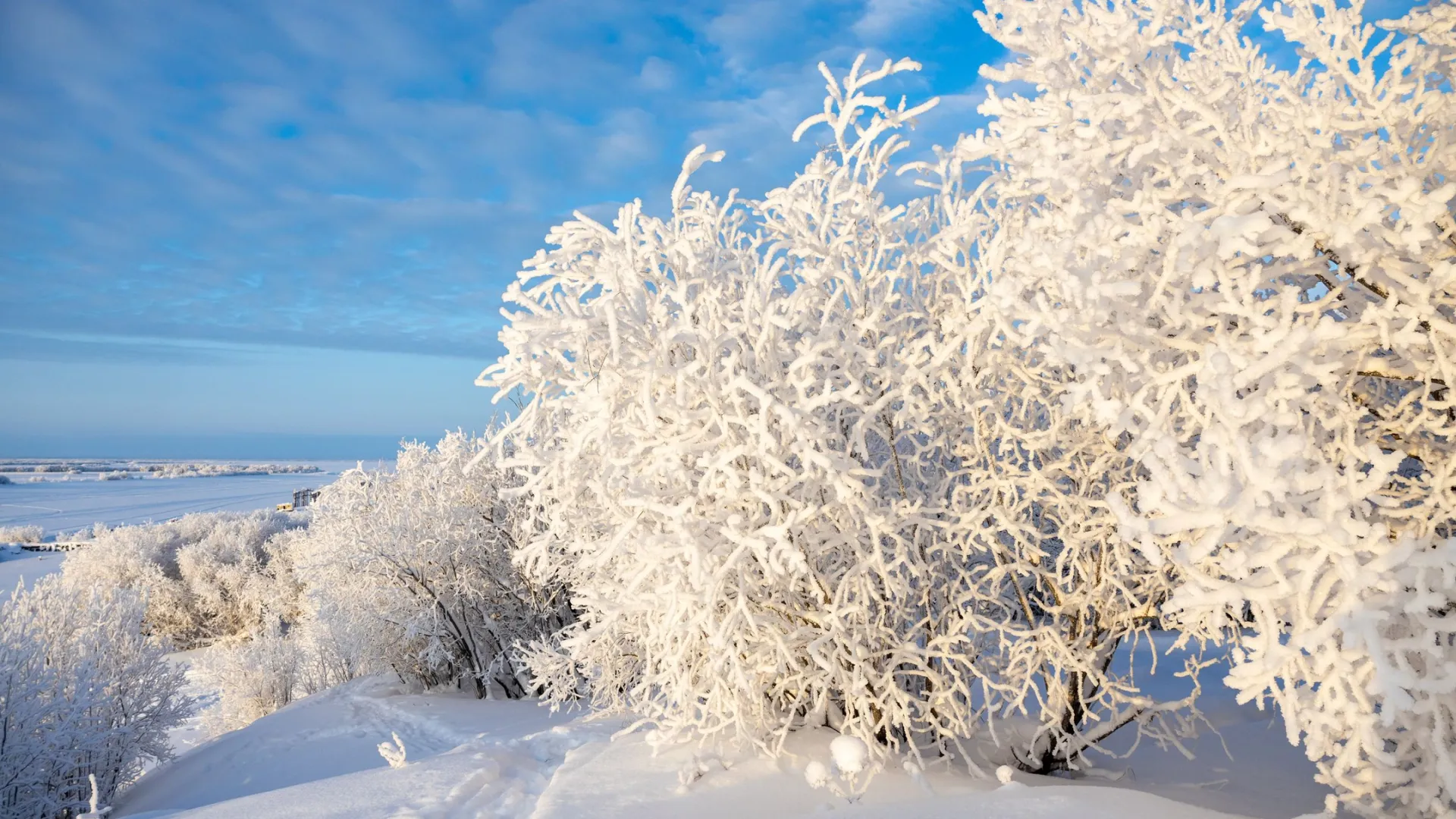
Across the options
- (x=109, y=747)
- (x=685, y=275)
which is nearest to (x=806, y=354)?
(x=685, y=275)

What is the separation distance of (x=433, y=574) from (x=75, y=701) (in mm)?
5393

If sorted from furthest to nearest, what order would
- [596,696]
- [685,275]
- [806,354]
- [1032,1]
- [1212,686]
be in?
[1212,686] → [596,696] → [685,275] → [1032,1] → [806,354]

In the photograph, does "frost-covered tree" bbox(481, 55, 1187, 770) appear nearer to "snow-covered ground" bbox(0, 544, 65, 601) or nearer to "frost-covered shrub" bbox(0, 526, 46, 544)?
"snow-covered ground" bbox(0, 544, 65, 601)

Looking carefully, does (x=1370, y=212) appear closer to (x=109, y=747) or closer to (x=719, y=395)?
(x=719, y=395)

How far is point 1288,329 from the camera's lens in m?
2.72

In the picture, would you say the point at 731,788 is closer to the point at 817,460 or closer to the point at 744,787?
the point at 744,787

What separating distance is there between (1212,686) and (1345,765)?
695 cm

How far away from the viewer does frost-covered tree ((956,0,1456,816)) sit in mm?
2553

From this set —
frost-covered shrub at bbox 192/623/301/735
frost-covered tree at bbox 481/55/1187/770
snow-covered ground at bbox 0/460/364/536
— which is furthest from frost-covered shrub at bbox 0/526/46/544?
frost-covered tree at bbox 481/55/1187/770

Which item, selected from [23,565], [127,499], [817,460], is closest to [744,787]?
[817,460]

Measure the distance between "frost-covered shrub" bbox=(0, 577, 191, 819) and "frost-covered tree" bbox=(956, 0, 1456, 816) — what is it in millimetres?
12767

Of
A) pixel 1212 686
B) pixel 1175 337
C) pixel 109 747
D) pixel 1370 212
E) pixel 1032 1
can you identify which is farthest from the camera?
pixel 109 747

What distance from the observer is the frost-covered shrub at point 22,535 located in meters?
42.2

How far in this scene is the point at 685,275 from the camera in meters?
4.77
